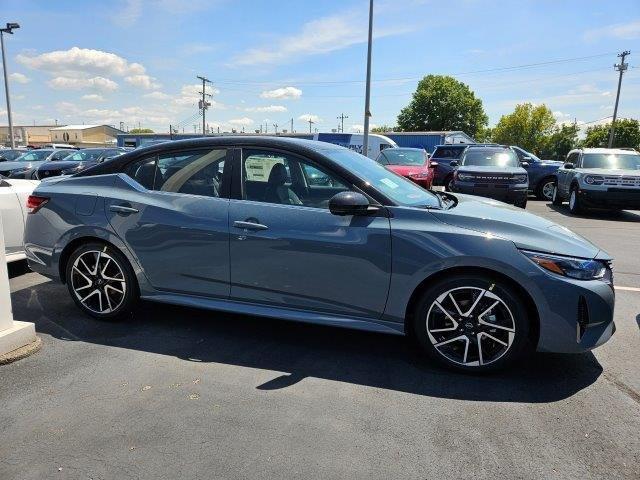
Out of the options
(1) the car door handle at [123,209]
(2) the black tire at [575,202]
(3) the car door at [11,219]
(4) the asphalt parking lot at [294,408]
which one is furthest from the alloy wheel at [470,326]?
(2) the black tire at [575,202]

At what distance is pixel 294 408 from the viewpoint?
2895mm

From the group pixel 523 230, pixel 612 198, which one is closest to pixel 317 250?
pixel 523 230

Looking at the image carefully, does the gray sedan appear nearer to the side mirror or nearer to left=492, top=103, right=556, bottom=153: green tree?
the side mirror

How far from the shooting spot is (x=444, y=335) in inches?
131

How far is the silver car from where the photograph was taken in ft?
36.7

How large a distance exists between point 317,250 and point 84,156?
57.1ft

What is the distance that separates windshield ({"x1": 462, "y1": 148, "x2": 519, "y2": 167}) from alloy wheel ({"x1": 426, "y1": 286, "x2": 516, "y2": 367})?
34.0ft

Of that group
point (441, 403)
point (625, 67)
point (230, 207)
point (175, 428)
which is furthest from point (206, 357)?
point (625, 67)

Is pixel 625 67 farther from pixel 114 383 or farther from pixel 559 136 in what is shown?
pixel 114 383

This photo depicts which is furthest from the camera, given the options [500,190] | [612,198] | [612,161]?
[612,161]

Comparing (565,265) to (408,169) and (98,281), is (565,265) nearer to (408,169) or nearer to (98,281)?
(98,281)

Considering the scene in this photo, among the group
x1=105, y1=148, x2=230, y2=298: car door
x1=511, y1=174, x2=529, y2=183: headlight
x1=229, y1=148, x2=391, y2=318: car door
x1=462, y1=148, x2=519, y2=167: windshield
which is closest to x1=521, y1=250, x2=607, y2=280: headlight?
x1=229, y1=148, x2=391, y2=318: car door

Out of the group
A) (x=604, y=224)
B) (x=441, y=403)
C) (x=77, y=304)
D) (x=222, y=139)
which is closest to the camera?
(x=441, y=403)

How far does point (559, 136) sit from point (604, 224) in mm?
66582
